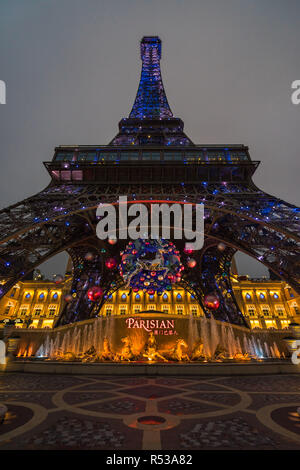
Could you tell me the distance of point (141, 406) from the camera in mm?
6812

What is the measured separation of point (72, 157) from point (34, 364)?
21.3 m

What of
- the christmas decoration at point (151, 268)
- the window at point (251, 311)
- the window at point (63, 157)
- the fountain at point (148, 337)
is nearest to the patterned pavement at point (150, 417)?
the fountain at point (148, 337)

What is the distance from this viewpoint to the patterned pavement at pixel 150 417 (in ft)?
14.4

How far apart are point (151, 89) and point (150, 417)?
5651cm

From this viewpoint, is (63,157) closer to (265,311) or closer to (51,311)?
(51,311)

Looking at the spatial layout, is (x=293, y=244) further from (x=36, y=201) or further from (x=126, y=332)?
(x=36, y=201)

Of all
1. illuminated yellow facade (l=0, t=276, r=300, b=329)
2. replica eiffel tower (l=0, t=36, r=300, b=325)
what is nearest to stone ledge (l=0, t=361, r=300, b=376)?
replica eiffel tower (l=0, t=36, r=300, b=325)

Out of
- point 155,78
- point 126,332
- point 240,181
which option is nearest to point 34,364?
point 126,332

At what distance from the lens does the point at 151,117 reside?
41719 mm

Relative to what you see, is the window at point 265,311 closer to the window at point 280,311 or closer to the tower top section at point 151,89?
the window at point 280,311

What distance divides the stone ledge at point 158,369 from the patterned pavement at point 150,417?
3.28 m

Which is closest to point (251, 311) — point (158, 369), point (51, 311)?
point (51, 311)

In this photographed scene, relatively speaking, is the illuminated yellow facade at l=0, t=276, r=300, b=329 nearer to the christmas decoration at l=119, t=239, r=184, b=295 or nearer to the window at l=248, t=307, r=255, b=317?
the window at l=248, t=307, r=255, b=317

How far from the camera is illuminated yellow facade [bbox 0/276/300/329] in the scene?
51.1 metres
